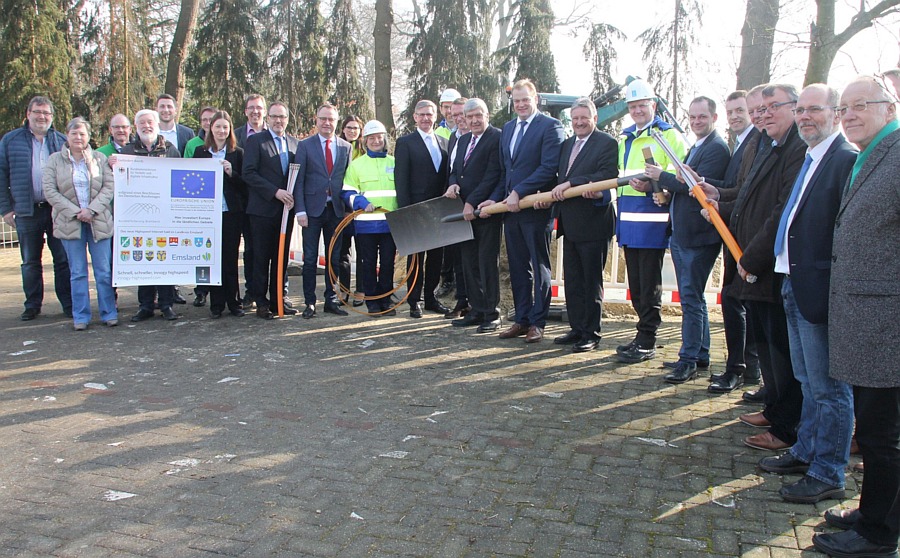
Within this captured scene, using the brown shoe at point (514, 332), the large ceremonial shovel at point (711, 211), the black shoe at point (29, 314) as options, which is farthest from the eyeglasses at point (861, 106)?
the black shoe at point (29, 314)

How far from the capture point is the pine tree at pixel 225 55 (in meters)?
18.3

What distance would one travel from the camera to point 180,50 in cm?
1719

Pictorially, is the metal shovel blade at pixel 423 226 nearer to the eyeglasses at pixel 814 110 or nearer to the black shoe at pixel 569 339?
the black shoe at pixel 569 339

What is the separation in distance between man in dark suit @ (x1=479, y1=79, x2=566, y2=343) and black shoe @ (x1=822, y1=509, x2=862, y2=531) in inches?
157

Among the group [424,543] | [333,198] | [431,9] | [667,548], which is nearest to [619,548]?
[667,548]

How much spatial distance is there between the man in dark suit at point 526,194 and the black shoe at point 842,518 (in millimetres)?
3978

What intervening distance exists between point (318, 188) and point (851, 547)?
6.56 metres

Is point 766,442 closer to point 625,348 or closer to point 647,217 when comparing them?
point 625,348

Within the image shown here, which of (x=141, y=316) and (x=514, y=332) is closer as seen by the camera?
(x=514, y=332)

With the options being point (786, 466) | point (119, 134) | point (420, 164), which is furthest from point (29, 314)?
point (786, 466)

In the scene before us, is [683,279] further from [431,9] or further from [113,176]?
[431,9]

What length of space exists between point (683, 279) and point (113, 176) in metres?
5.96

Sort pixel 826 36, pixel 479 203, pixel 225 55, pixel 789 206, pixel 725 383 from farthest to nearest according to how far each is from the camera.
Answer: pixel 225 55 < pixel 826 36 < pixel 479 203 < pixel 725 383 < pixel 789 206

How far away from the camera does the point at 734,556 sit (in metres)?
3.34
